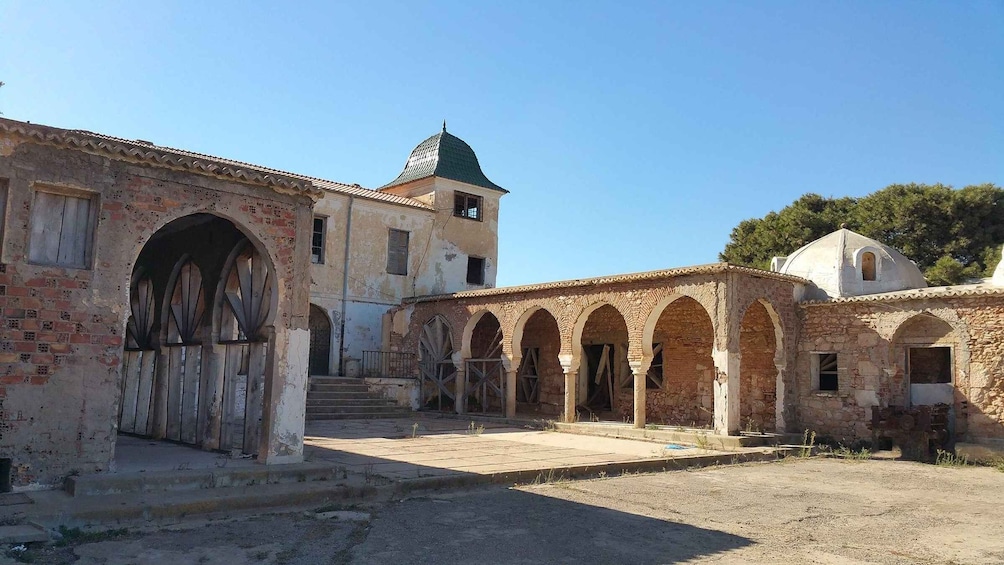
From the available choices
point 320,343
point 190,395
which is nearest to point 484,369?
point 320,343

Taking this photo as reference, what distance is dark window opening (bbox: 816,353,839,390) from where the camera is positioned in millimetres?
15859

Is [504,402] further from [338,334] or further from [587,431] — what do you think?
[338,334]

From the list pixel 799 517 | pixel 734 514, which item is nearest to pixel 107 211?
pixel 734 514

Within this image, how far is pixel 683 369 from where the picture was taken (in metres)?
18.5

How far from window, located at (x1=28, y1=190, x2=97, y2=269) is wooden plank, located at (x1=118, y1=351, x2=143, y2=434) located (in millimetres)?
5233

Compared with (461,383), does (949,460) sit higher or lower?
lower

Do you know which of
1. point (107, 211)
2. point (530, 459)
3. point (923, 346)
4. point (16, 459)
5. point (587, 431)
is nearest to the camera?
point (16, 459)

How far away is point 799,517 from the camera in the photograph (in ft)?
26.1

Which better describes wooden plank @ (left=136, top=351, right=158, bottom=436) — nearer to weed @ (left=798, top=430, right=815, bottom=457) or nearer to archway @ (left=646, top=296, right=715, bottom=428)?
archway @ (left=646, top=296, right=715, bottom=428)

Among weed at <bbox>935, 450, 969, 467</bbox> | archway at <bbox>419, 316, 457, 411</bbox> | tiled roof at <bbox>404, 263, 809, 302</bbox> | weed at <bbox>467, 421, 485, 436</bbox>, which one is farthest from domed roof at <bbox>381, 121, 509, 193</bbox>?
weed at <bbox>935, 450, 969, 467</bbox>

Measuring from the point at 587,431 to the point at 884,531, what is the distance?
9.33 metres

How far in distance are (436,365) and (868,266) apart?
449 inches

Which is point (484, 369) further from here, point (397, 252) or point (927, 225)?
point (927, 225)

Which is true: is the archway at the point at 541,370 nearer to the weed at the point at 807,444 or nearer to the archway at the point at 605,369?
the archway at the point at 605,369
